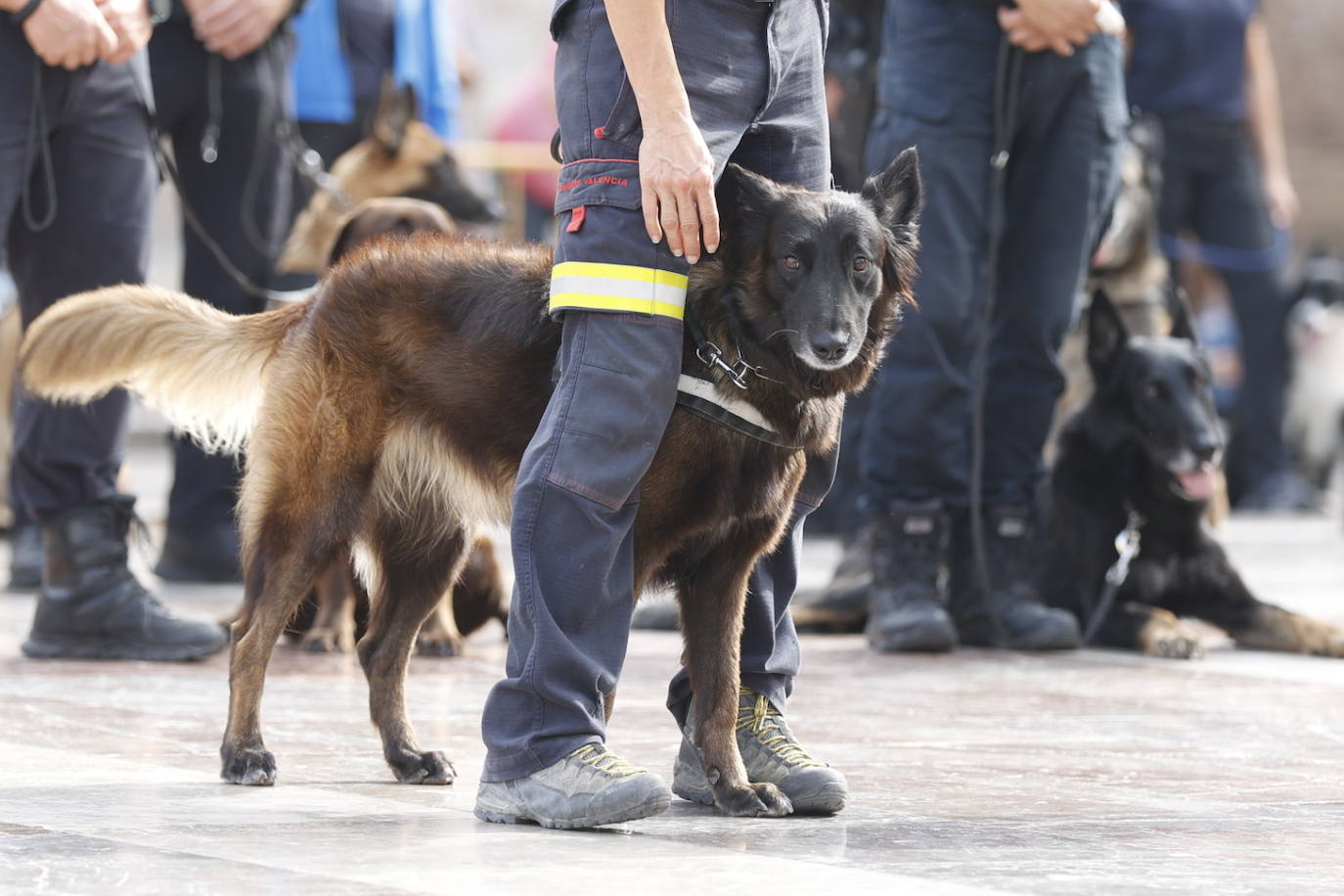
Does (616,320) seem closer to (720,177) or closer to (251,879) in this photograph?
(720,177)

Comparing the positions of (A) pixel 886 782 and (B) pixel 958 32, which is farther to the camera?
(B) pixel 958 32

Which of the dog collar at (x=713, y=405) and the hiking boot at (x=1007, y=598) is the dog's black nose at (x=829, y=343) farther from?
the hiking boot at (x=1007, y=598)

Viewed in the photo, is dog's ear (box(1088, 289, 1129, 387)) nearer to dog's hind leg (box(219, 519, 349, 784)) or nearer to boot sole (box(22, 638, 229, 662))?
boot sole (box(22, 638, 229, 662))

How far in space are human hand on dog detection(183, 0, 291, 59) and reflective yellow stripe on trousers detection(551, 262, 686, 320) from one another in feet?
9.13

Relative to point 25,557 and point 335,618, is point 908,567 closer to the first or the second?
point 335,618

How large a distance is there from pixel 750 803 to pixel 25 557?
3985 mm

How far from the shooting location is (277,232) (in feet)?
18.3

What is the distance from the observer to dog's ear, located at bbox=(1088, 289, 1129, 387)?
535 centimetres

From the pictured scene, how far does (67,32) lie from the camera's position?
418 centimetres

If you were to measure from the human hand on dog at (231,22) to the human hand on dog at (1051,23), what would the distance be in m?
2.13

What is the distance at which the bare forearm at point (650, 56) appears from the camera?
2.71 m

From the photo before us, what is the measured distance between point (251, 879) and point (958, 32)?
3.30 m

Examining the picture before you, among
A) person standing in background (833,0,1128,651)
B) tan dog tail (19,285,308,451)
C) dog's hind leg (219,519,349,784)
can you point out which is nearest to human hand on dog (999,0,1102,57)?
person standing in background (833,0,1128,651)

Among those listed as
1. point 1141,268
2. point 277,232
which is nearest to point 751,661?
point 277,232
